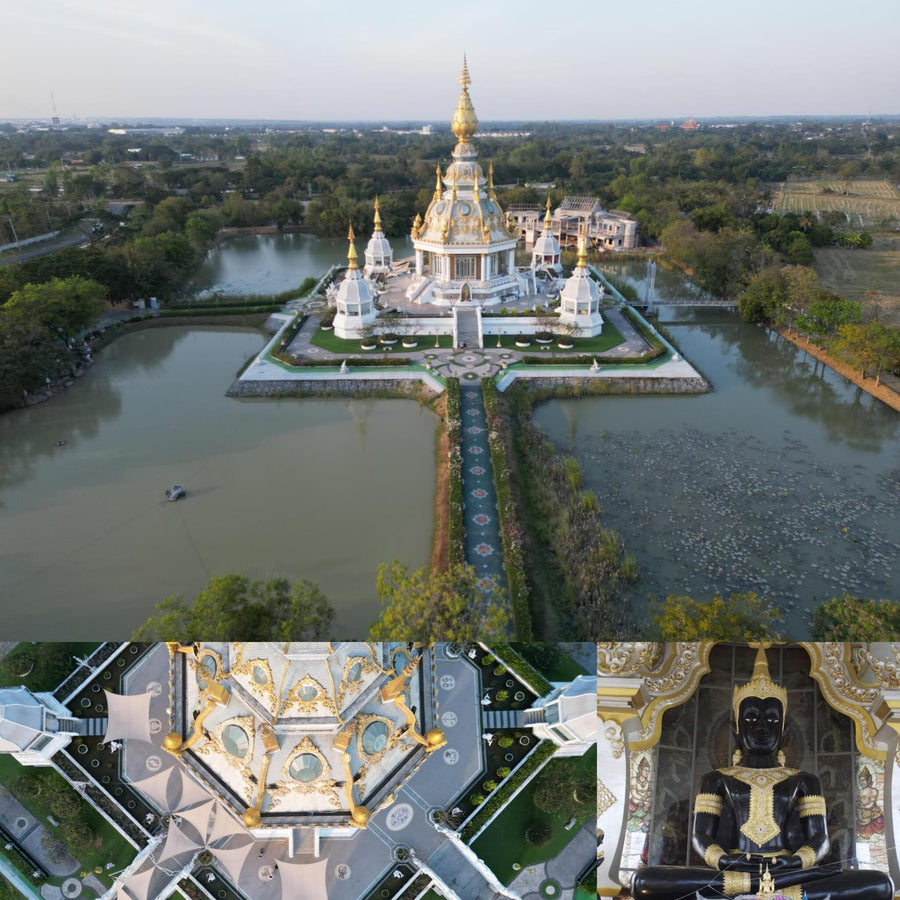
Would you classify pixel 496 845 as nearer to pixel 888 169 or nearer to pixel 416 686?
pixel 416 686

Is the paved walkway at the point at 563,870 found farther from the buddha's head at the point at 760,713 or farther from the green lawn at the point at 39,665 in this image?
the green lawn at the point at 39,665

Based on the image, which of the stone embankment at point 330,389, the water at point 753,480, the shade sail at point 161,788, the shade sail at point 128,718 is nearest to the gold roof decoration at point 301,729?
the shade sail at point 128,718

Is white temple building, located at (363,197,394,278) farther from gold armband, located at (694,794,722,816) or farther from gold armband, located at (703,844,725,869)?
gold armband, located at (703,844,725,869)

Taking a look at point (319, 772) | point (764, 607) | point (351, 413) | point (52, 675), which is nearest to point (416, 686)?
point (319, 772)

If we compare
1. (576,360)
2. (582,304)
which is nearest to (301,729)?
(576,360)

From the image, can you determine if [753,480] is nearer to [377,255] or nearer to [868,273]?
[377,255]

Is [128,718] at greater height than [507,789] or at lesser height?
greater
